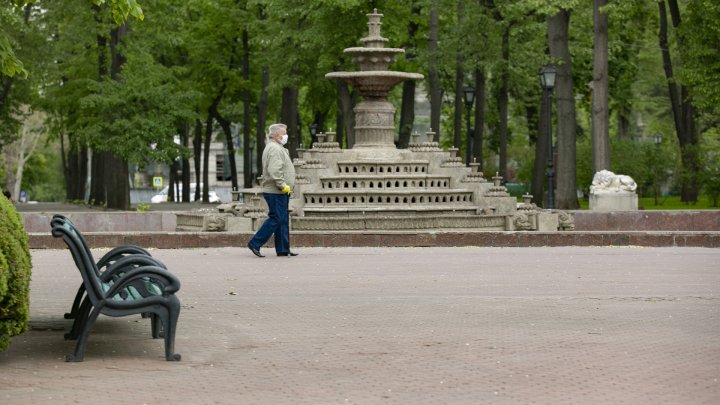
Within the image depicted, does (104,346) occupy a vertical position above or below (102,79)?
below

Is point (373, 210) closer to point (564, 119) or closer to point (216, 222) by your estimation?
point (216, 222)

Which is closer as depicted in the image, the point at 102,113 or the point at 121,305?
the point at 121,305

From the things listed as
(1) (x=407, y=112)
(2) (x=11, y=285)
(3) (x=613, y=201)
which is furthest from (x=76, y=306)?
(1) (x=407, y=112)

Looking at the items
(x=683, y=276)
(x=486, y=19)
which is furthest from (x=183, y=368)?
(x=486, y=19)

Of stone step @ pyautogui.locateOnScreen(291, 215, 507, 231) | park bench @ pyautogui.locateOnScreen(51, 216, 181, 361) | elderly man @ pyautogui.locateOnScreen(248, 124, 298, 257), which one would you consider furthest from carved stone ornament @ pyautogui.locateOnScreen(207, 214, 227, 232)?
park bench @ pyautogui.locateOnScreen(51, 216, 181, 361)

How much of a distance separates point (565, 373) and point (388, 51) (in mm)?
23530

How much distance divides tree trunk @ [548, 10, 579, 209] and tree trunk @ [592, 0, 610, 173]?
32.8 inches

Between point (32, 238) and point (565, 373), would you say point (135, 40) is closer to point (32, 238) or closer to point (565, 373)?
point (32, 238)

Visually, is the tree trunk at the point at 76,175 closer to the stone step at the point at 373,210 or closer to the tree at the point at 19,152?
the tree at the point at 19,152

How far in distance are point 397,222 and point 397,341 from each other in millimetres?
16294

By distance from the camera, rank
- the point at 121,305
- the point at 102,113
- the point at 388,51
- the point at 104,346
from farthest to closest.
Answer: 1. the point at 102,113
2. the point at 388,51
3. the point at 104,346
4. the point at 121,305

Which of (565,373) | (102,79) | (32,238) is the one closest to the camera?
(565,373)

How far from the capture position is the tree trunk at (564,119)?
1523 inches

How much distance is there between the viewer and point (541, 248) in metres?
23.6
